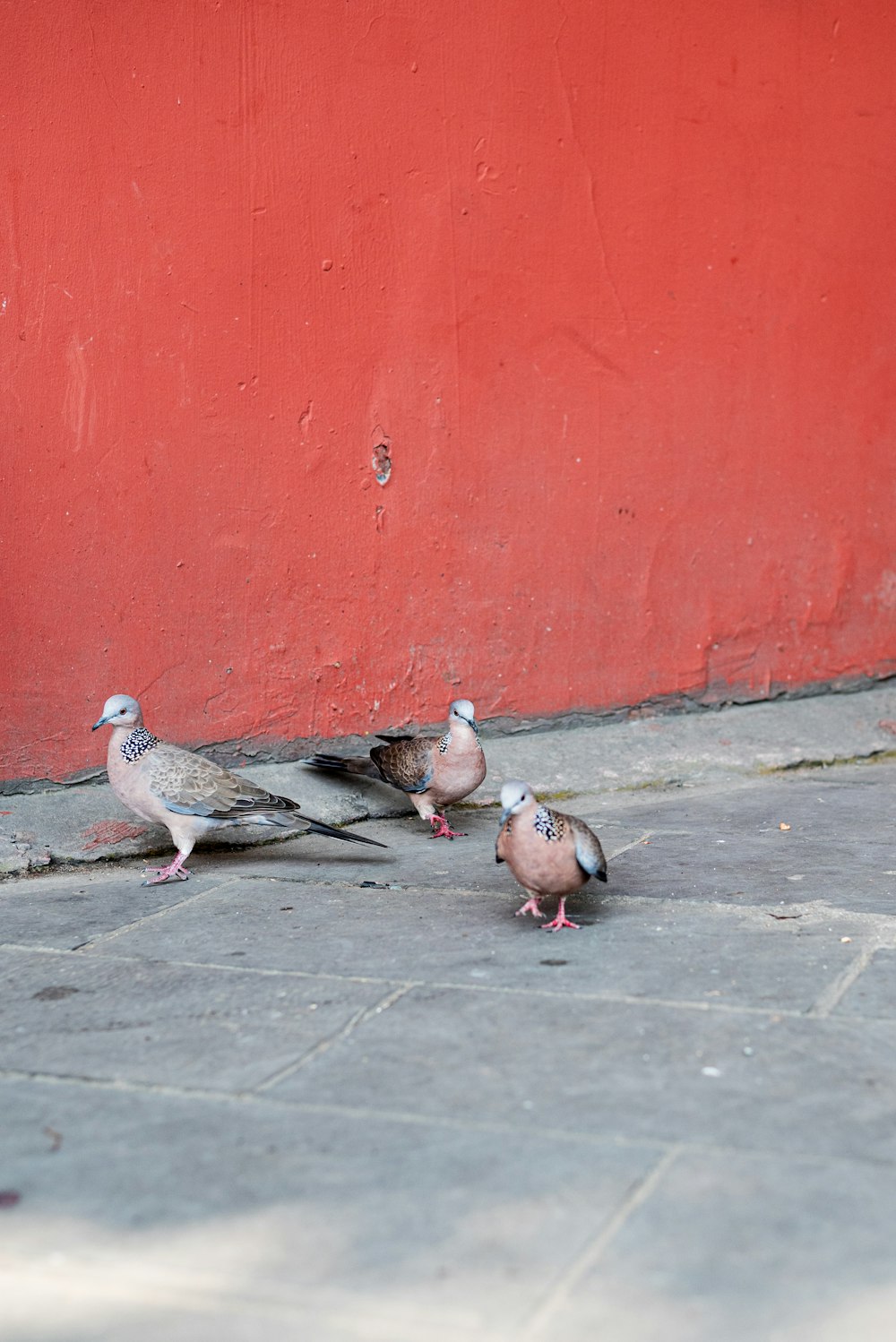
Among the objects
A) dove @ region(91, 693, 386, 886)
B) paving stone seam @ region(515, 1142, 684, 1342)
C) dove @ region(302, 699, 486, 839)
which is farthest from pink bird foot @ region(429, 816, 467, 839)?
paving stone seam @ region(515, 1142, 684, 1342)

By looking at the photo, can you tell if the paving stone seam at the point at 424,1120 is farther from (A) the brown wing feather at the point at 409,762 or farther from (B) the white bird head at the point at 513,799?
(A) the brown wing feather at the point at 409,762

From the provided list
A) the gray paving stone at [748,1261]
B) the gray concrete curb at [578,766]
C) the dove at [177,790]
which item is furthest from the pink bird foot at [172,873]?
the gray paving stone at [748,1261]

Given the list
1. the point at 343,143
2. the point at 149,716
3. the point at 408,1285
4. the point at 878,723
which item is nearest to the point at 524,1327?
the point at 408,1285

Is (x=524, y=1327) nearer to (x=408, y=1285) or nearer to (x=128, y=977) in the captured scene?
(x=408, y=1285)

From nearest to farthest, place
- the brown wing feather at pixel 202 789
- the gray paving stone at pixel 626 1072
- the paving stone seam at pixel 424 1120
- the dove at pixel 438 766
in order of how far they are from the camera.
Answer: the paving stone seam at pixel 424 1120, the gray paving stone at pixel 626 1072, the brown wing feather at pixel 202 789, the dove at pixel 438 766

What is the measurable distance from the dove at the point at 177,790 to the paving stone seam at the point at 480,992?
823mm

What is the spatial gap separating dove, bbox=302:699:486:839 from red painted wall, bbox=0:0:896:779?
0.57m

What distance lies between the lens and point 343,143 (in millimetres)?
5570

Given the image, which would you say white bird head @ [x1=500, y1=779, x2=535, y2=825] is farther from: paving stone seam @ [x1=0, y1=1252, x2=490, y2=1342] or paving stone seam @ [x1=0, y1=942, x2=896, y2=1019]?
paving stone seam @ [x1=0, y1=1252, x2=490, y2=1342]

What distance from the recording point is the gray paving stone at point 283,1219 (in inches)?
87.6

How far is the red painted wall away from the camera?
16.9 feet

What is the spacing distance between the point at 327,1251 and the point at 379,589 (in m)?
3.76

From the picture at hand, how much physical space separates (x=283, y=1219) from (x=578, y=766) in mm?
3794

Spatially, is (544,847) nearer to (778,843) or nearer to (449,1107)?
(449,1107)
